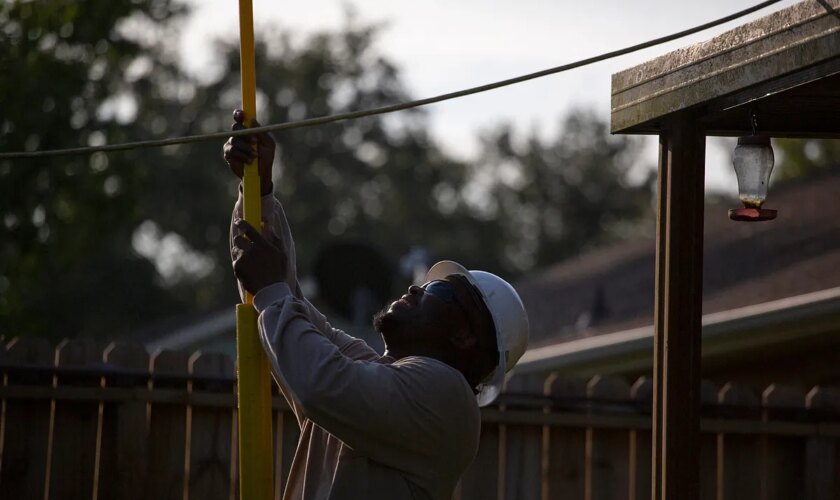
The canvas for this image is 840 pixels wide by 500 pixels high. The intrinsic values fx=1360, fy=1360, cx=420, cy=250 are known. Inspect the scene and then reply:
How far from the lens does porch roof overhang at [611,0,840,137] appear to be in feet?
14.3

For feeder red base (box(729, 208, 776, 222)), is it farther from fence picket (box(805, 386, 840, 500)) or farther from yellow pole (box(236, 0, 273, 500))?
fence picket (box(805, 386, 840, 500))

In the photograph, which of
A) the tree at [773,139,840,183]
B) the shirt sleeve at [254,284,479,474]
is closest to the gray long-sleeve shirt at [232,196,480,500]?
the shirt sleeve at [254,284,479,474]

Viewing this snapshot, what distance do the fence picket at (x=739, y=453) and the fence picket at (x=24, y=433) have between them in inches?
143

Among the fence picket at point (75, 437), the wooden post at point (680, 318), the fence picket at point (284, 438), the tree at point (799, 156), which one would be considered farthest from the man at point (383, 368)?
the tree at point (799, 156)

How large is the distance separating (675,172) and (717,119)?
0.27 m

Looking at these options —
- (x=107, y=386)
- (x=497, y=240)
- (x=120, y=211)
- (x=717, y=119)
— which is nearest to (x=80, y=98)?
(x=120, y=211)

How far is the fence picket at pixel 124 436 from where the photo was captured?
7074mm

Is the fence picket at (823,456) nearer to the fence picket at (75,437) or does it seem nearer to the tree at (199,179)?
the fence picket at (75,437)

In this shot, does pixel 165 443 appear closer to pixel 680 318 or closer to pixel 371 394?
pixel 680 318

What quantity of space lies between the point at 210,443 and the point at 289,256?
116 inches

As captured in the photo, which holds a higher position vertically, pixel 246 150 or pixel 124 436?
pixel 246 150

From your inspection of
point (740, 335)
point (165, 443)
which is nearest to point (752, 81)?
point (165, 443)

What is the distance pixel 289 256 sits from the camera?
451cm

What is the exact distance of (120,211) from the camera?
1994 cm
